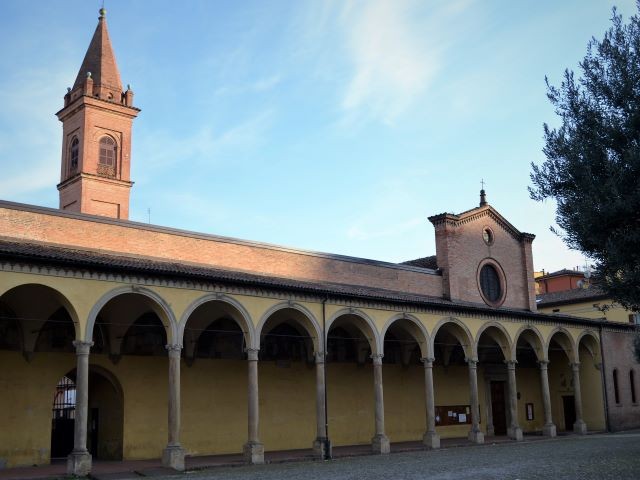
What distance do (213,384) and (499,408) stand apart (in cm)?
1411

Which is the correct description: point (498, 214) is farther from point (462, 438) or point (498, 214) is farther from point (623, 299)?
point (623, 299)

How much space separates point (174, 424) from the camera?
1758cm

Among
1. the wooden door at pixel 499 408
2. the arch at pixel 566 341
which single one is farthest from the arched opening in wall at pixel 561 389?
the wooden door at pixel 499 408

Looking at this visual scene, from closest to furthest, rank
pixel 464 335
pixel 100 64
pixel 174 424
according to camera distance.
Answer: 1. pixel 174 424
2. pixel 464 335
3. pixel 100 64

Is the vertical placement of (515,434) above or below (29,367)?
below

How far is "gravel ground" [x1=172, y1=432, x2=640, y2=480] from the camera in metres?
15.2

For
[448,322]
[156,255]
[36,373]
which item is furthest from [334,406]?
[36,373]

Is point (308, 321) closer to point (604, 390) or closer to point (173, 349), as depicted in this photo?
point (173, 349)

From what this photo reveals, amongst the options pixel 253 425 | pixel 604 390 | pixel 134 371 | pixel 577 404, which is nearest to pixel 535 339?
pixel 577 404

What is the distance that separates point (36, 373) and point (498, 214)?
64.3ft

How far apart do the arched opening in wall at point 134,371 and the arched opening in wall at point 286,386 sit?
11.5ft

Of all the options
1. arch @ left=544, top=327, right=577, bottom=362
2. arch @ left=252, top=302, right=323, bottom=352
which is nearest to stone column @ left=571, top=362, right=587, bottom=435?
arch @ left=544, top=327, right=577, bottom=362

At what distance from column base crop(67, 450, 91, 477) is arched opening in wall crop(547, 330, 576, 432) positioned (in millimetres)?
22276

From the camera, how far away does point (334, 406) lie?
2531 cm
